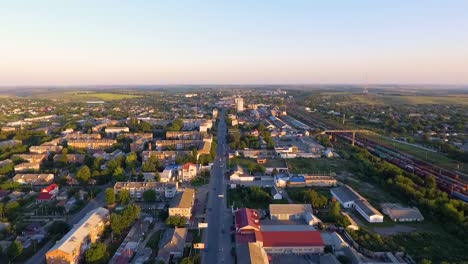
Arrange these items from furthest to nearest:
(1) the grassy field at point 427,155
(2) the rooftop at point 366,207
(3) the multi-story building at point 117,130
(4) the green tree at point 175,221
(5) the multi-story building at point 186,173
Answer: (3) the multi-story building at point 117,130
(1) the grassy field at point 427,155
(5) the multi-story building at point 186,173
(2) the rooftop at point 366,207
(4) the green tree at point 175,221

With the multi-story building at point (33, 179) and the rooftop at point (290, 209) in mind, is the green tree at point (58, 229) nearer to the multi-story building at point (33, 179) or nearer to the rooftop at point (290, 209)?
the multi-story building at point (33, 179)

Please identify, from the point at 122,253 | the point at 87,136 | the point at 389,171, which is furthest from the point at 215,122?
the point at 122,253

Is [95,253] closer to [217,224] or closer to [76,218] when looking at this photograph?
[76,218]

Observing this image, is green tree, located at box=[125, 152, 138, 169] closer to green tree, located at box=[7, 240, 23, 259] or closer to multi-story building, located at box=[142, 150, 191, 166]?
multi-story building, located at box=[142, 150, 191, 166]

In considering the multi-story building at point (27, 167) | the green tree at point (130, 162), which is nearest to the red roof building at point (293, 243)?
the green tree at point (130, 162)

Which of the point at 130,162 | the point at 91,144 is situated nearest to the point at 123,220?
the point at 130,162

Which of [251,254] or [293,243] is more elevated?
[251,254]
